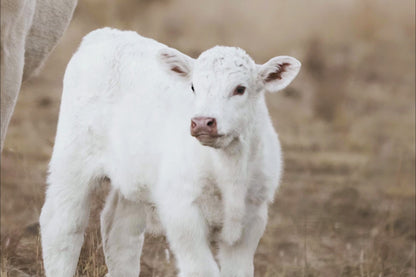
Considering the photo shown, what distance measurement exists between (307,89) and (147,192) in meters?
8.71

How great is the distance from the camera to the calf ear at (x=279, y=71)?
5.25 m

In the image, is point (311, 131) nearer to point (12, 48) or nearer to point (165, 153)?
point (165, 153)

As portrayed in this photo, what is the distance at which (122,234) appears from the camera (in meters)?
6.30

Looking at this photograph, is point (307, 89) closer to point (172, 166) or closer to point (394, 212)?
point (394, 212)

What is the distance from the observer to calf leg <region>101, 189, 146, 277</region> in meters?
6.28

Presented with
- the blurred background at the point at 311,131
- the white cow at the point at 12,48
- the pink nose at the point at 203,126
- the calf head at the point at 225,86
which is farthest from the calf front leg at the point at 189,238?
the blurred background at the point at 311,131

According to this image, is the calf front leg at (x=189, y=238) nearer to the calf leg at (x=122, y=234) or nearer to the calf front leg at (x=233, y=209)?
the calf front leg at (x=233, y=209)

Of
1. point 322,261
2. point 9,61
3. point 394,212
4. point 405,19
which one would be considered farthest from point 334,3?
point 9,61

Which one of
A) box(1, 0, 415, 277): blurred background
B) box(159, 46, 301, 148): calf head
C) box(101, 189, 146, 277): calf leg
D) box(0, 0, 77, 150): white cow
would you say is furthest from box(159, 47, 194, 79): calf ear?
box(1, 0, 415, 277): blurred background

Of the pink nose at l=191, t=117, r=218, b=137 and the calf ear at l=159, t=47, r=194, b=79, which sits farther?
the calf ear at l=159, t=47, r=194, b=79

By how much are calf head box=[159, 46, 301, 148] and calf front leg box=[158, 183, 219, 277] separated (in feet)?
1.45

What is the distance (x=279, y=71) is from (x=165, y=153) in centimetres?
85

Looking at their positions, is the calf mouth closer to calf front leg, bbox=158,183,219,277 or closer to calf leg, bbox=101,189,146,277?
calf front leg, bbox=158,183,219,277

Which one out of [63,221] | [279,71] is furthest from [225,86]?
[63,221]
